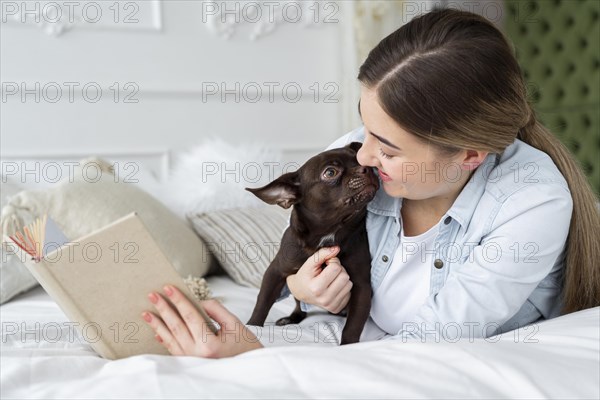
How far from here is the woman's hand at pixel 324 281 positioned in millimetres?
1333

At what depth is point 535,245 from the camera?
1.22m

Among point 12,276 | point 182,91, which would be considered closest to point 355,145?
point 12,276

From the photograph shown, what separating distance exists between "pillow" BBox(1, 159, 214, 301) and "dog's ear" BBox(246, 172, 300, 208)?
0.74m

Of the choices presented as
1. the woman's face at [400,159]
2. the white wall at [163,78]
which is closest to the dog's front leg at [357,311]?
the woman's face at [400,159]

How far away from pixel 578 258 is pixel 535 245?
0.63 feet

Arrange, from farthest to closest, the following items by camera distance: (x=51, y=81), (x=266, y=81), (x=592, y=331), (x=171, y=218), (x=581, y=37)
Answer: (x=581, y=37) → (x=266, y=81) → (x=51, y=81) → (x=171, y=218) → (x=592, y=331)

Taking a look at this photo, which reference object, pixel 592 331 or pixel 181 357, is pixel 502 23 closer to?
pixel 592 331

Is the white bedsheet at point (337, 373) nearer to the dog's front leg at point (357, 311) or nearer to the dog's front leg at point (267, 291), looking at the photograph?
the dog's front leg at point (357, 311)

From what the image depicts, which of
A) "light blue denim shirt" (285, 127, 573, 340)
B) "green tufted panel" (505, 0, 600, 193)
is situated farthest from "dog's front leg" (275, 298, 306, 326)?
"green tufted panel" (505, 0, 600, 193)

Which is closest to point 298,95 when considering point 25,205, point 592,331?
point 25,205

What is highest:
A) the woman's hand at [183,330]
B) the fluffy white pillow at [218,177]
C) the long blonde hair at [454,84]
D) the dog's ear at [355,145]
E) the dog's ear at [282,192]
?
the long blonde hair at [454,84]

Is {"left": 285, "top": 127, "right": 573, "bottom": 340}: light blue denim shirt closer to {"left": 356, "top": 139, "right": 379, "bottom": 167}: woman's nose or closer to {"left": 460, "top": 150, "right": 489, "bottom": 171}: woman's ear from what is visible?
{"left": 460, "top": 150, "right": 489, "bottom": 171}: woman's ear

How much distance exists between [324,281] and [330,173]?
229mm

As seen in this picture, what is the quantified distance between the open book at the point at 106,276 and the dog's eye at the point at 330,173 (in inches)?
17.5
